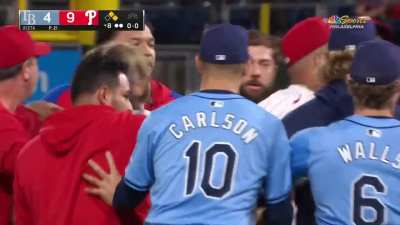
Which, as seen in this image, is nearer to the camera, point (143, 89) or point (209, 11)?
point (143, 89)

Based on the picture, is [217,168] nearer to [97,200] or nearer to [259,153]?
[259,153]

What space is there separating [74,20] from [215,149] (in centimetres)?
151

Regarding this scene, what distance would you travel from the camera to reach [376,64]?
154 inches

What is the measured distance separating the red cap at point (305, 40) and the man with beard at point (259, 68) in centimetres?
67

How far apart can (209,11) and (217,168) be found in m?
4.25

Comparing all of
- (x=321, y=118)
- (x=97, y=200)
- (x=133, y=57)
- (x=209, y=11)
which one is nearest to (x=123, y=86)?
(x=133, y=57)

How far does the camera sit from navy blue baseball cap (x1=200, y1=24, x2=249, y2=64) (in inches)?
155

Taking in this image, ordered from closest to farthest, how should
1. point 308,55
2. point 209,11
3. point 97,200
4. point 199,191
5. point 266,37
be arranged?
1. point 199,191
2. point 97,200
3. point 308,55
4. point 266,37
5. point 209,11

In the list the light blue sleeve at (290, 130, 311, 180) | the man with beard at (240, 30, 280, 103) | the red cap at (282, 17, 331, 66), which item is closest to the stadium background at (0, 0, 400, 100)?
the man with beard at (240, 30, 280, 103)

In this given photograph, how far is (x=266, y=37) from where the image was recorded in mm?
5895

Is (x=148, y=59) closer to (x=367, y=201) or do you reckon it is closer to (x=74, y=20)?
(x=74, y=20)

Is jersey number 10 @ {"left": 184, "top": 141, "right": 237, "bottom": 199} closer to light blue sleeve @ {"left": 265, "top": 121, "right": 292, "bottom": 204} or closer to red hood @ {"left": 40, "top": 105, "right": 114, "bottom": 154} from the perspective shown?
light blue sleeve @ {"left": 265, "top": 121, "right": 292, "bottom": 204}

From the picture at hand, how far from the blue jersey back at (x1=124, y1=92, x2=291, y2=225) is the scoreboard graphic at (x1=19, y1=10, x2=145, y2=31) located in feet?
3.69

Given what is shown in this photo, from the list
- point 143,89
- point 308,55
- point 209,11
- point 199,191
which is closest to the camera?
point 199,191
